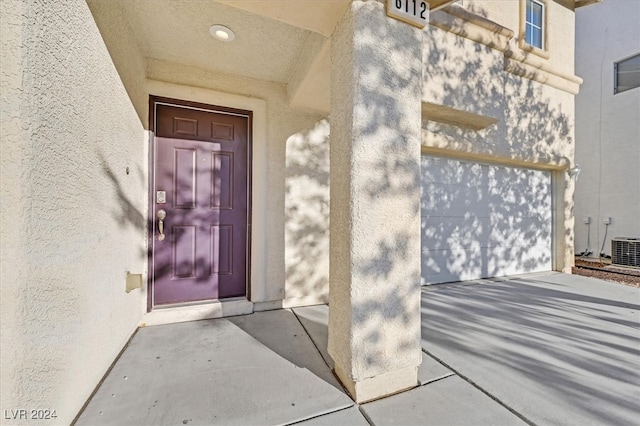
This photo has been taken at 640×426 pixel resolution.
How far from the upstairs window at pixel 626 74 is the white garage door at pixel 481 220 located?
4.22 metres

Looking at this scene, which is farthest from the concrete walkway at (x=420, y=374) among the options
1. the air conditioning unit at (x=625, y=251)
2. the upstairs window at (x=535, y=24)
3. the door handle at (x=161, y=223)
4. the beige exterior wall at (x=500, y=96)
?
the upstairs window at (x=535, y=24)

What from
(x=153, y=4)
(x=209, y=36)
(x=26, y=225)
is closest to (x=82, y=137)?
(x=26, y=225)

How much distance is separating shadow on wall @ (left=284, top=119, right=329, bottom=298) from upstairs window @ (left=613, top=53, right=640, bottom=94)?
8.32 meters

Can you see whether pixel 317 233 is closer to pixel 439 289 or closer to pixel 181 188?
pixel 181 188

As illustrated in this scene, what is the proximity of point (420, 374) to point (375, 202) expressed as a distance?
Answer: 4.10 feet

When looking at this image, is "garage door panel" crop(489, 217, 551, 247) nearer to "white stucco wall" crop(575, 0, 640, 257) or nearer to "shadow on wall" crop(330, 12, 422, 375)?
"white stucco wall" crop(575, 0, 640, 257)

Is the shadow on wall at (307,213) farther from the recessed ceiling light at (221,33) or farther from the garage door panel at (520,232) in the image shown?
the garage door panel at (520,232)

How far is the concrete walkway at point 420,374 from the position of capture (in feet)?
4.75

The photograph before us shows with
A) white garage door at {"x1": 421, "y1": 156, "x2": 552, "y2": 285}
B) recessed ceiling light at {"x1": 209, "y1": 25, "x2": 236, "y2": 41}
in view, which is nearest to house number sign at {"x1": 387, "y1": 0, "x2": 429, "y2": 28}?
recessed ceiling light at {"x1": 209, "y1": 25, "x2": 236, "y2": 41}

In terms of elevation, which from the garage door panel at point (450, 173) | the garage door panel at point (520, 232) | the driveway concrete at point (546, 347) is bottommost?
the driveway concrete at point (546, 347)

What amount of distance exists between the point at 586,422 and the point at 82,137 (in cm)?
315

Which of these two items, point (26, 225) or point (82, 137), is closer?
point (26, 225)

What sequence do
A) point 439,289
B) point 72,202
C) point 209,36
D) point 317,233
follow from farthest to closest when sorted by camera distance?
point 439,289 < point 317,233 < point 209,36 < point 72,202

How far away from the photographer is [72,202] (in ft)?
4.41
